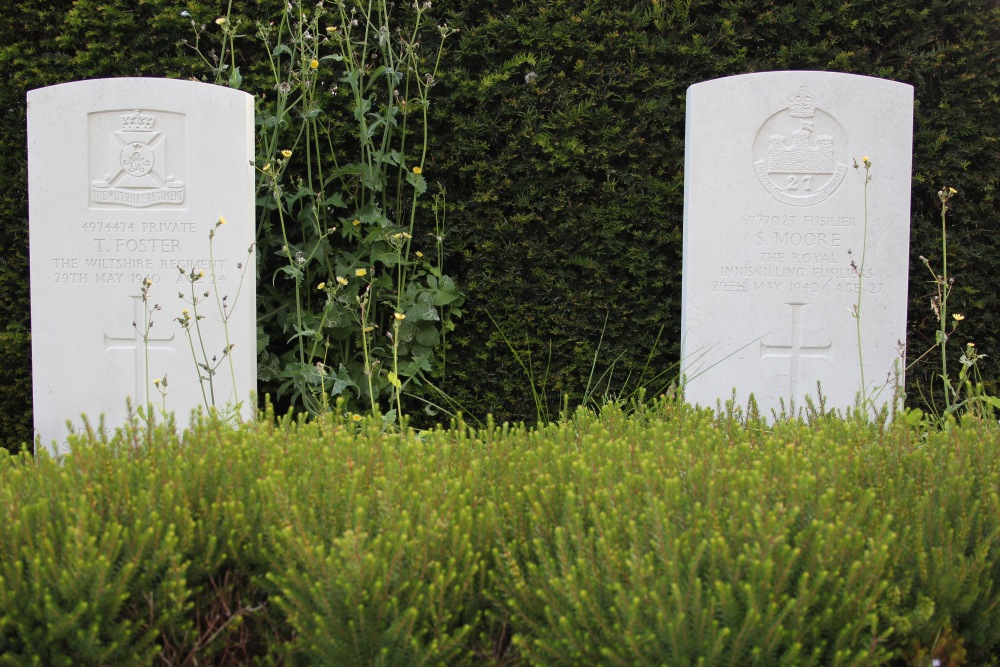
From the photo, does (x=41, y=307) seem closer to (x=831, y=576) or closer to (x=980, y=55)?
(x=831, y=576)

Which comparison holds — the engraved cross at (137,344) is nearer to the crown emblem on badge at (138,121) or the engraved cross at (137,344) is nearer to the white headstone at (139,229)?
the white headstone at (139,229)

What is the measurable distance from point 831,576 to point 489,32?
3.81 m

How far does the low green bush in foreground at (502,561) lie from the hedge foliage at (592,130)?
Answer: 9.54ft

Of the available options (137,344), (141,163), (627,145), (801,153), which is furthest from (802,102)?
(137,344)

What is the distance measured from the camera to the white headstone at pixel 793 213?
3.91 m

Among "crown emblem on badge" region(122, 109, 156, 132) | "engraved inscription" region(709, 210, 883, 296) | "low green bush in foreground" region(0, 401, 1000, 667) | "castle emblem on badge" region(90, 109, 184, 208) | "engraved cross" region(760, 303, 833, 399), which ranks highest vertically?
"crown emblem on badge" region(122, 109, 156, 132)

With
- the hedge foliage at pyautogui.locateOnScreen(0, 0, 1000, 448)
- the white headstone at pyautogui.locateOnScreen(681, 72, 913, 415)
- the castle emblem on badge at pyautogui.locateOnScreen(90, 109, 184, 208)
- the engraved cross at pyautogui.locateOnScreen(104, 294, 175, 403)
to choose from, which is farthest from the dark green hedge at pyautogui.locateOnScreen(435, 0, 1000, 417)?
the engraved cross at pyautogui.locateOnScreen(104, 294, 175, 403)

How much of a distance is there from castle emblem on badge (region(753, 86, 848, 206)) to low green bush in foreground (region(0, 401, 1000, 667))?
2291 mm

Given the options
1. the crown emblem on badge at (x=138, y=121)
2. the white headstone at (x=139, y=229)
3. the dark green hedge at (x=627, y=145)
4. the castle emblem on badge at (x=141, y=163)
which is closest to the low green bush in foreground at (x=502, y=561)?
the white headstone at (x=139, y=229)

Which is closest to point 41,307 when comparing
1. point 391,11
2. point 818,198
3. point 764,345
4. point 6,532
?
point 391,11

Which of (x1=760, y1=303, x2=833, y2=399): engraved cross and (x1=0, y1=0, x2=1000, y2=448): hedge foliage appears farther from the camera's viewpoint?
(x1=0, y1=0, x2=1000, y2=448): hedge foliage

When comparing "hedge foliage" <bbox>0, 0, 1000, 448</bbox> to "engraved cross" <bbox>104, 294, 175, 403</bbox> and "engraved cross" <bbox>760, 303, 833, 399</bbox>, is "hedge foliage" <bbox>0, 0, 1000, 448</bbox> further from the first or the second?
"engraved cross" <bbox>104, 294, 175, 403</bbox>

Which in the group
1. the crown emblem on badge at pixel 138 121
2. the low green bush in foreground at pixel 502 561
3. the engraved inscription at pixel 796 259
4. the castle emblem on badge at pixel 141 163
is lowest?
the low green bush in foreground at pixel 502 561

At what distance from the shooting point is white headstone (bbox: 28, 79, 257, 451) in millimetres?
3873
